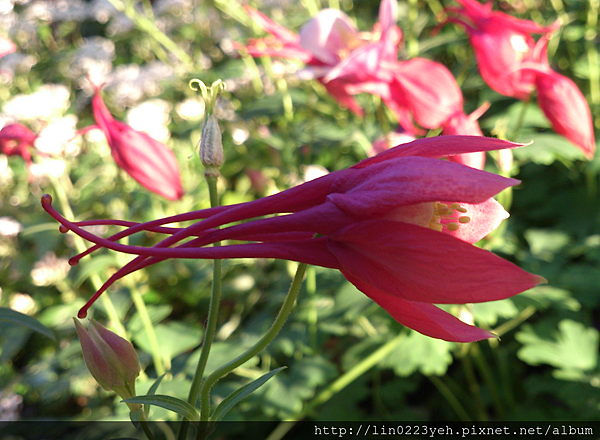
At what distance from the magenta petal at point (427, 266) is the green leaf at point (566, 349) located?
2.44 ft

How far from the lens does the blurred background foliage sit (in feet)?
2.63

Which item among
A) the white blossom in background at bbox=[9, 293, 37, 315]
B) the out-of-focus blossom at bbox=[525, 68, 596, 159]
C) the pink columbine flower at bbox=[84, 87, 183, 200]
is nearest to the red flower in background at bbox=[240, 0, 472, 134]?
the out-of-focus blossom at bbox=[525, 68, 596, 159]

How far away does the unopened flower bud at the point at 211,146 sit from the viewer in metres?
0.36

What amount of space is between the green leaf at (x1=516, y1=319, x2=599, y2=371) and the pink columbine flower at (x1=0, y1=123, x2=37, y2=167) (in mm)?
878

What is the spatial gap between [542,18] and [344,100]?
84cm

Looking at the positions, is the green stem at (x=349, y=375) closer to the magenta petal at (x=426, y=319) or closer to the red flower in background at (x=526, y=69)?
the red flower in background at (x=526, y=69)

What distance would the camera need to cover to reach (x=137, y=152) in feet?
1.72

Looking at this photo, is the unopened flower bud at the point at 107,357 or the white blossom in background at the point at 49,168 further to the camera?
the white blossom in background at the point at 49,168

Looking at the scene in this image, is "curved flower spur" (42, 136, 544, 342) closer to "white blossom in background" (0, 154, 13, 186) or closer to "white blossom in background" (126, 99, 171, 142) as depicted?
"white blossom in background" (126, 99, 171, 142)

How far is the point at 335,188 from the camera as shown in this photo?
271 millimetres

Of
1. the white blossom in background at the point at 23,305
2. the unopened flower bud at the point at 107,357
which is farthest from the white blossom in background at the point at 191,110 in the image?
the unopened flower bud at the point at 107,357

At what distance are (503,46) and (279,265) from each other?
2.25 feet

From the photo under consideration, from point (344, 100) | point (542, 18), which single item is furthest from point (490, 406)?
point (542, 18)

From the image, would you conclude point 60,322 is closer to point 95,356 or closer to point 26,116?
point 26,116
